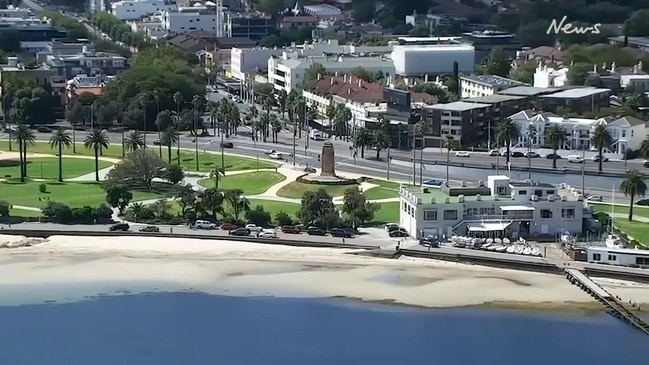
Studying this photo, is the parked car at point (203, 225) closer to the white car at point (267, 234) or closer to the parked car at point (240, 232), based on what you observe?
the parked car at point (240, 232)

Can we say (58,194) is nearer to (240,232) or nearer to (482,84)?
(240,232)

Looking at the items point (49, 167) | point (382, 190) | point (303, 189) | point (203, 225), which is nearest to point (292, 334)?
point (203, 225)

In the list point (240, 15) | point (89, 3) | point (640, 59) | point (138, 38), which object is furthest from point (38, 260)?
point (89, 3)

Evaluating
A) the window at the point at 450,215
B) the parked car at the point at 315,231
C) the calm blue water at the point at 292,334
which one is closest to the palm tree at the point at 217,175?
the parked car at the point at 315,231

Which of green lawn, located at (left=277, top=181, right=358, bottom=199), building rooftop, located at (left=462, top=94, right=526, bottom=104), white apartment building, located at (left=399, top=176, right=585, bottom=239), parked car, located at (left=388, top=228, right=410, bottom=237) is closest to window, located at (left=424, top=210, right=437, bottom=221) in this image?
white apartment building, located at (left=399, top=176, right=585, bottom=239)

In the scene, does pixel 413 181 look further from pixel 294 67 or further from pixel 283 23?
pixel 283 23

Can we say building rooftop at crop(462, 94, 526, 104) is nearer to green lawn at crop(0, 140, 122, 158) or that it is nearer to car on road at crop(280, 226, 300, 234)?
green lawn at crop(0, 140, 122, 158)
